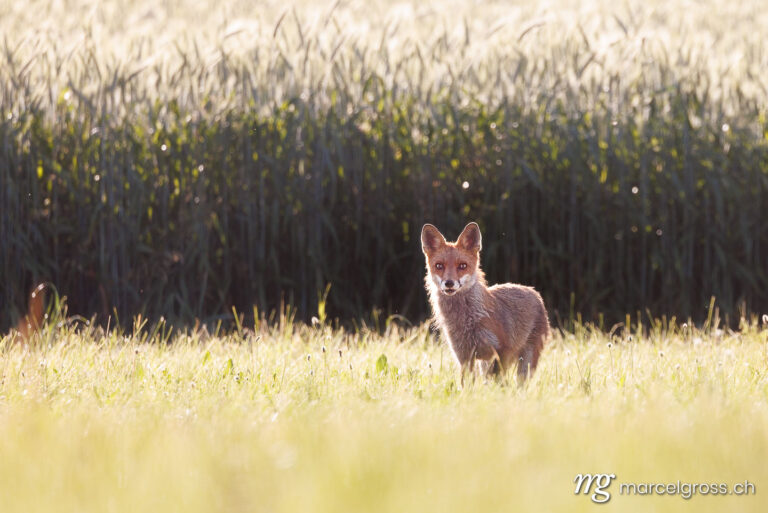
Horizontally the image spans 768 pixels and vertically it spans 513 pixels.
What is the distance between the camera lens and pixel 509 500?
284cm

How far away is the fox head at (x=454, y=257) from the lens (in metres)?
5.11

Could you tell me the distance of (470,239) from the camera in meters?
5.21

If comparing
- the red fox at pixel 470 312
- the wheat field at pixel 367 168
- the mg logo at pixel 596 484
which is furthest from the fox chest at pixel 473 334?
the mg logo at pixel 596 484

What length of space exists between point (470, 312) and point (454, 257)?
11.4 inches

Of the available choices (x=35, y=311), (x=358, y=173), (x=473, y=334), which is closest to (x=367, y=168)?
(x=358, y=173)

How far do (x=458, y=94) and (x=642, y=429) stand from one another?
15.4 feet

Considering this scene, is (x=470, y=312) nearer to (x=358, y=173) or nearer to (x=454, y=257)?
(x=454, y=257)

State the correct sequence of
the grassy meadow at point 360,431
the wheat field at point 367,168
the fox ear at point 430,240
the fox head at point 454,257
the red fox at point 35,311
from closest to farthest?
1. the grassy meadow at point 360,431
2. the fox head at point 454,257
3. the fox ear at point 430,240
4. the red fox at point 35,311
5. the wheat field at point 367,168

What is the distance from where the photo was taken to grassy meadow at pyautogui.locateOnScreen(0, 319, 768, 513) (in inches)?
116

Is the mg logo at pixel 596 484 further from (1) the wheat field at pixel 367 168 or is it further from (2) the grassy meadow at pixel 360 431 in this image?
(1) the wheat field at pixel 367 168

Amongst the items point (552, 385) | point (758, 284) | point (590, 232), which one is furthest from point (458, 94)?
point (552, 385)

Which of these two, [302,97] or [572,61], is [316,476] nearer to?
[302,97]

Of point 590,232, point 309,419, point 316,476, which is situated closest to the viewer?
point 316,476

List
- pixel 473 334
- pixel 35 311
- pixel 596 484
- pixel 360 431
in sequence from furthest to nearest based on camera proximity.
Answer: pixel 35 311 → pixel 473 334 → pixel 360 431 → pixel 596 484
